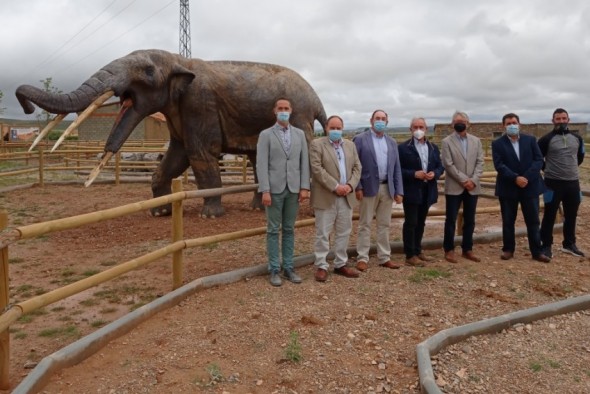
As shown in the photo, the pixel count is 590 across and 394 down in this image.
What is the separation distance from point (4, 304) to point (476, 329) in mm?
2887

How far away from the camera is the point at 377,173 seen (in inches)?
187

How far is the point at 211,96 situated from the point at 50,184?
21.0 feet

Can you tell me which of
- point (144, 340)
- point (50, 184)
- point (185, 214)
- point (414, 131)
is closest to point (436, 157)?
point (414, 131)

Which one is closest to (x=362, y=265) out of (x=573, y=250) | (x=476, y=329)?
(x=476, y=329)

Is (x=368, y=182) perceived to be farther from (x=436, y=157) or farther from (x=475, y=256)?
(x=475, y=256)

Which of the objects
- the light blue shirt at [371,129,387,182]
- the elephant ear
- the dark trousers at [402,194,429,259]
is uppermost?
the elephant ear

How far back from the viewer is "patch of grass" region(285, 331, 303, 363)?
324 centimetres

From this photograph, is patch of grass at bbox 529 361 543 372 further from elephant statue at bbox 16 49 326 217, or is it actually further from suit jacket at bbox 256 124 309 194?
elephant statue at bbox 16 49 326 217

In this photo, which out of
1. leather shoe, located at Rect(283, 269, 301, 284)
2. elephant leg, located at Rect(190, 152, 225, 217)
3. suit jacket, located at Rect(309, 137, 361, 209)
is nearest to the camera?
suit jacket, located at Rect(309, 137, 361, 209)

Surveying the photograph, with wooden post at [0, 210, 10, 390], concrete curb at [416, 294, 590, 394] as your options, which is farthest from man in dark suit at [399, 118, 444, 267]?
wooden post at [0, 210, 10, 390]

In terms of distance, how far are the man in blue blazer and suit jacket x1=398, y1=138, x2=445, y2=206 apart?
14 cm

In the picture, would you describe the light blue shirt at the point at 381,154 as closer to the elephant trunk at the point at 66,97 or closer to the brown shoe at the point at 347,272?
the brown shoe at the point at 347,272

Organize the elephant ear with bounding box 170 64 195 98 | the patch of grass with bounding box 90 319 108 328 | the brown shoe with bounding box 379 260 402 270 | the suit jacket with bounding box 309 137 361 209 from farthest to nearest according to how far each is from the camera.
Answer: the elephant ear with bounding box 170 64 195 98, the brown shoe with bounding box 379 260 402 270, the suit jacket with bounding box 309 137 361 209, the patch of grass with bounding box 90 319 108 328

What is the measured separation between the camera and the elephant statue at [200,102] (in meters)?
6.38
